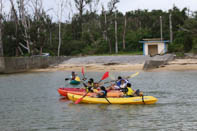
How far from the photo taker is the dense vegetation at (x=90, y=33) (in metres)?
40.6

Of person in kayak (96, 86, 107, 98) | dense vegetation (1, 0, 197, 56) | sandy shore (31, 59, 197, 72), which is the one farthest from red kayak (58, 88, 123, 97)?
dense vegetation (1, 0, 197, 56)

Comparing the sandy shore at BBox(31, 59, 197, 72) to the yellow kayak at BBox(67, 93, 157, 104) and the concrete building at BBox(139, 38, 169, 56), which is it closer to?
the concrete building at BBox(139, 38, 169, 56)

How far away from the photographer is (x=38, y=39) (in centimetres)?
4050

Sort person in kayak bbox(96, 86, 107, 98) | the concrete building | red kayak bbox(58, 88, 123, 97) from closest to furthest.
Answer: person in kayak bbox(96, 86, 107, 98), red kayak bbox(58, 88, 123, 97), the concrete building

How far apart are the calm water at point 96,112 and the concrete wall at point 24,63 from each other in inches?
424

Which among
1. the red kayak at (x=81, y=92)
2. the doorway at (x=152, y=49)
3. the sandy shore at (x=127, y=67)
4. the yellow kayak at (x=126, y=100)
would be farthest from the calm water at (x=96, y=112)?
the doorway at (x=152, y=49)

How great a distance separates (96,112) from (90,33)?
1447 inches

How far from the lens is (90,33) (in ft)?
166

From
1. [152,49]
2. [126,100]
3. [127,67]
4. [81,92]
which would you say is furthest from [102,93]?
[152,49]

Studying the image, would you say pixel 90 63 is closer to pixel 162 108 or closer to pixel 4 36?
pixel 4 36

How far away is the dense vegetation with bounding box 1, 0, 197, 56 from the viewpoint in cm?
4059

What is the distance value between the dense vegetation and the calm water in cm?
1921

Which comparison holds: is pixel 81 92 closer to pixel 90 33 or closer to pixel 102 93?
pixel 102 93

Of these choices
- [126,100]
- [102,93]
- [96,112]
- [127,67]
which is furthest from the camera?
[127,67]
